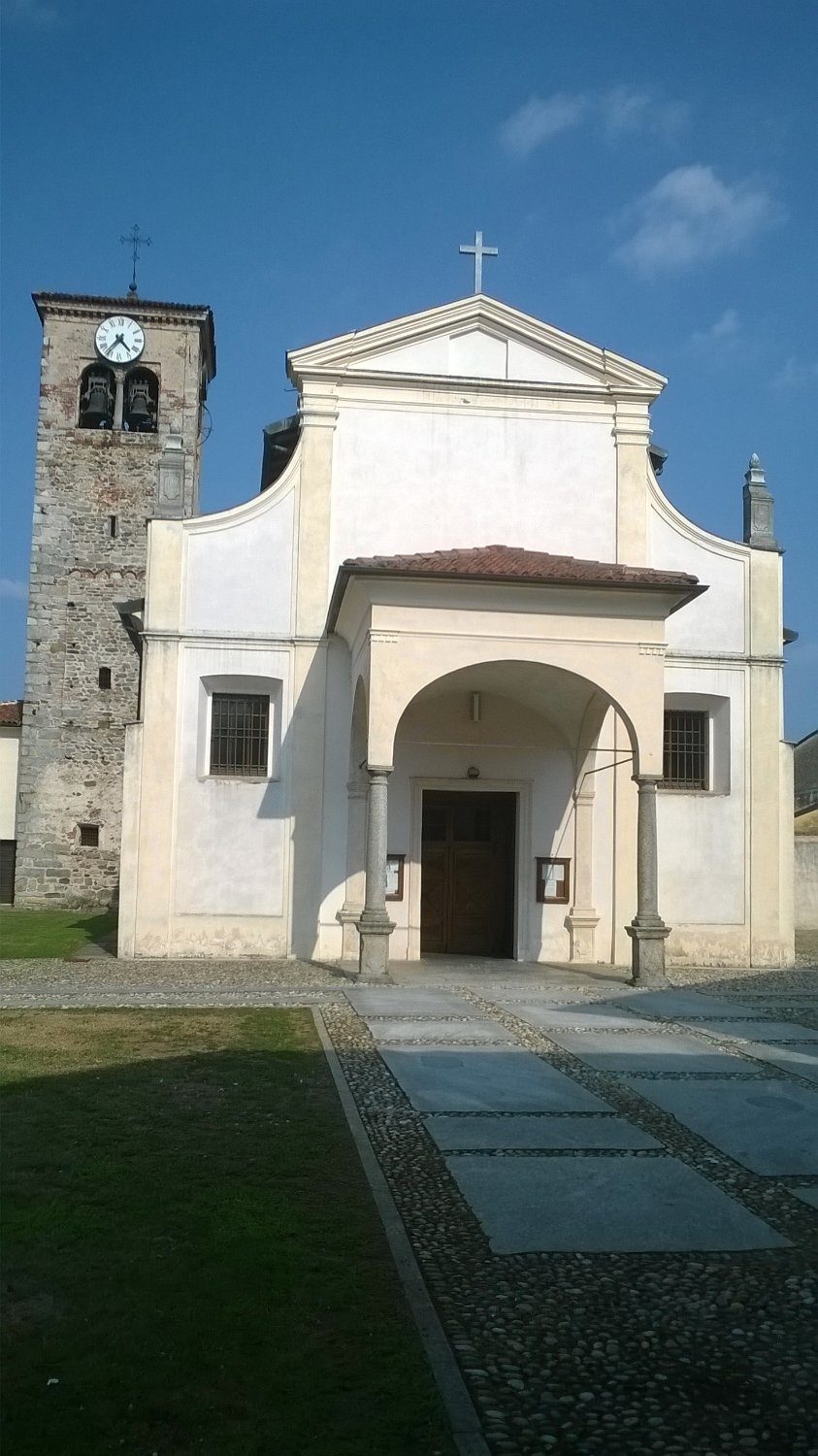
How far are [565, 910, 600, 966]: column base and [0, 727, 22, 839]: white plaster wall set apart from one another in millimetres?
17134

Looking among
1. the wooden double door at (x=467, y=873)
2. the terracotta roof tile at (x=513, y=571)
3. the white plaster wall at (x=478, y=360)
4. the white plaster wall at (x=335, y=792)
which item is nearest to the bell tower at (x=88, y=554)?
the white plaster wall at (x=478, y=360)

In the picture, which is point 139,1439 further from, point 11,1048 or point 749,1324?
point 11,1048

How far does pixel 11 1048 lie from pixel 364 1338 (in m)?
5.48

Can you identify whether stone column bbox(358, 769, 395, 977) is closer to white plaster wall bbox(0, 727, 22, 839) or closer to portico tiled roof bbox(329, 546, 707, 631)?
portico tiled roof bbox(329, 546, 707, 631)

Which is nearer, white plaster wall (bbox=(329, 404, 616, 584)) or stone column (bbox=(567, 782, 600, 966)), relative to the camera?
stone column (bbox=(567, 782, 600, 966))

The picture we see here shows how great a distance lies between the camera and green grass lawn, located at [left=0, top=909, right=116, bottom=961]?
16.6 meters

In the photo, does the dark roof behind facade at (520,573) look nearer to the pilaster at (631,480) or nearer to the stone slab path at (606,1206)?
the pilaster at (631,480)

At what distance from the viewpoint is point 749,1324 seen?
3896mm

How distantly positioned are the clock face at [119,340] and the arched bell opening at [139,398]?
455 mm

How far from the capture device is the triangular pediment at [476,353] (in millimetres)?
16766

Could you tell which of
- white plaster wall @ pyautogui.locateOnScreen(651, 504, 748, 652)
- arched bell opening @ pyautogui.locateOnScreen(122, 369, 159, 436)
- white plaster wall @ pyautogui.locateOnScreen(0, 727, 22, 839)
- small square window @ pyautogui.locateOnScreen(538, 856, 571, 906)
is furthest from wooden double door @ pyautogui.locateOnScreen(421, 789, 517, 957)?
arched bell opening @ pyautogui.locateOnScreen(122, 369, 159, 436)

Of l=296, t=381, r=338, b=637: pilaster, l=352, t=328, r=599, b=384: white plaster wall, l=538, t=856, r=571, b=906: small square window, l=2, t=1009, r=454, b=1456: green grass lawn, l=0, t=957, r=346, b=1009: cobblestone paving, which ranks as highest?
l=352, t=328, r=599, b=384: white plaster wall

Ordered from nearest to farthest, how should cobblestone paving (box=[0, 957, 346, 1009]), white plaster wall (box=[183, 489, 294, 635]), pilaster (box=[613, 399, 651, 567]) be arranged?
cobblestone paving (box=[0, 957, 346, 1009]) < white plaster wall (box=[183, 489, 294, 635]) < pilaster (box=[613, 399, 651, 567])

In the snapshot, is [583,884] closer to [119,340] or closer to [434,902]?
[434,902]
